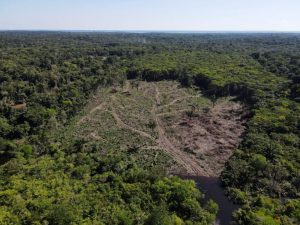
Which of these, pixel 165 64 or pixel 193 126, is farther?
pixel 165 64

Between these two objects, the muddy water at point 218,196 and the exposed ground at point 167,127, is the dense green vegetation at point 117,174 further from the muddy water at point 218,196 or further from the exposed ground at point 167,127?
the exposed ground at point 167,127

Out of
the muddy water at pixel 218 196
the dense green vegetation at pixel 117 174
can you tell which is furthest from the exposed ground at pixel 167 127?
the dense green vegetation at pixel 117 174

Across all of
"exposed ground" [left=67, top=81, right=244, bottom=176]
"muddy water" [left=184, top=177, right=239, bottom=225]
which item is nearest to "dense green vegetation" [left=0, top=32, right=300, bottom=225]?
"muddy water" [left=184, top=177, right=239, bottom=225]

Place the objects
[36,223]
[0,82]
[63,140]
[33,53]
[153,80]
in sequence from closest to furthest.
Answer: [36,223]
[63,140]
[0,82]
[153,80]
[33,53]

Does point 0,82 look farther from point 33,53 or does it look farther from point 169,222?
point 169,222

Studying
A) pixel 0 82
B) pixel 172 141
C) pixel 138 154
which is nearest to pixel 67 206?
pixel 138 154

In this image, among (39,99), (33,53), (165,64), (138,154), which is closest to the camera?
(138,154)

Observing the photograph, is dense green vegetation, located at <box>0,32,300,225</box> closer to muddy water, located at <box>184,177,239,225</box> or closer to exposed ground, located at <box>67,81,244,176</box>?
muddy water, located at <box>184,177,239,225</box>
